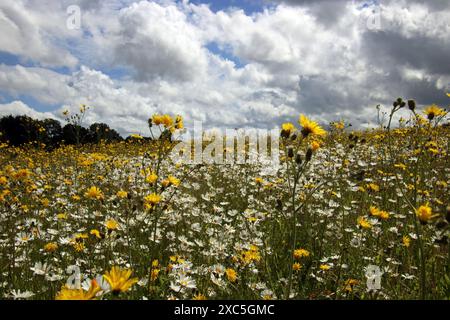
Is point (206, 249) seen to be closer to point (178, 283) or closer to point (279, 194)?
point (178, 283)

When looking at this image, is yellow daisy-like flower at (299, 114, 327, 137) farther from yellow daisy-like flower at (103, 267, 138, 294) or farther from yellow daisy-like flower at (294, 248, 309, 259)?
Answer: yellow daisy-like flower at (103, 267, 138, 294)

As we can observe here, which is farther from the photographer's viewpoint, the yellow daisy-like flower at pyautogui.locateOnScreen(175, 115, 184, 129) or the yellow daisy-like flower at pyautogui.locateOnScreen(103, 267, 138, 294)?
the yellow daisy-like flower at pyautogui.locateOnScreen(175, 115, 184, 129)

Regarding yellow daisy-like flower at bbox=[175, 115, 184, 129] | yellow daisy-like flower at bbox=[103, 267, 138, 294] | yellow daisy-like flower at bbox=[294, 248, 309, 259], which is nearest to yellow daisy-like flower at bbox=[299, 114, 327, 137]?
yellow daisy-like flower at bbox=[175, 115, 184, 129]

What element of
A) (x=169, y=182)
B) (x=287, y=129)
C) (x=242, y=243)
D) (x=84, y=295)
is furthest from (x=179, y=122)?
(x=84, y=295)

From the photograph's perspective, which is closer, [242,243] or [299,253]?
[299,253]

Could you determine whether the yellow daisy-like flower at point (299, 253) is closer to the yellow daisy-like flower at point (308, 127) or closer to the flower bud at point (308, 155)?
the yellow daisy-like flower at point (308, 127)

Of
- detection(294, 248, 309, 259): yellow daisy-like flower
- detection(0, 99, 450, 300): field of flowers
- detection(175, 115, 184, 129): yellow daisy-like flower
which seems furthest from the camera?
detection(294, 248, 309, 259): yellow daisy-like flower

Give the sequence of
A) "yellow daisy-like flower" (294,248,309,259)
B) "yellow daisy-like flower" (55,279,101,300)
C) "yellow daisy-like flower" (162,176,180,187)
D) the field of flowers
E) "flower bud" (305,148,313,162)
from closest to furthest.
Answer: "yellow daisy-like flower" (55,279,101,300) < "flower bud" (305,148,313,162) < the field of flowers < "yellow daisy-like flower" (162,176,180,187) < "yellow daisy-like flower" (294,248,309,259)

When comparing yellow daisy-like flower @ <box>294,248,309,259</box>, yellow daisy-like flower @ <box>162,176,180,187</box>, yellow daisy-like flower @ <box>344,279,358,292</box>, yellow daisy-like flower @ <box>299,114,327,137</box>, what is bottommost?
yellow daisy-like flower @ <box>344,279,358,292</box>

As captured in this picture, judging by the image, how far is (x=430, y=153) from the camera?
566 centimetres

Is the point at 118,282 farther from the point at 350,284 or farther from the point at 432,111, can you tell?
the point at 432,111

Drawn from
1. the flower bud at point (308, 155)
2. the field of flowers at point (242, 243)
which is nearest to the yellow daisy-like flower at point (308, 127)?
the field of flowers at point (242, 243)

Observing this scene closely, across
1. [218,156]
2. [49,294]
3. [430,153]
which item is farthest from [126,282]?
[218,156]
